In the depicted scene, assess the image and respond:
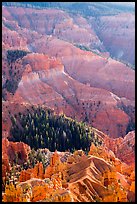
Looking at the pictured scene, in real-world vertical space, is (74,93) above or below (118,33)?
above

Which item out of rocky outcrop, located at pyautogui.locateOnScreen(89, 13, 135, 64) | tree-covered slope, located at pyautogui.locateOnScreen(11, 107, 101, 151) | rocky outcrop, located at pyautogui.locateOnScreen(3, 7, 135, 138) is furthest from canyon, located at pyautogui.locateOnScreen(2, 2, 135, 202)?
tree-covered slope, located at pyautogui.locateOnScreen(11, 107, 101, 151)

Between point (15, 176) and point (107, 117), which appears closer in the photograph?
point (15, 176)

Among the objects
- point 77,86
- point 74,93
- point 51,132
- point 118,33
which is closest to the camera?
point 51,132

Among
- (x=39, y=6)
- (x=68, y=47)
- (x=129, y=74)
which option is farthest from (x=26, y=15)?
(x=129, y=74)

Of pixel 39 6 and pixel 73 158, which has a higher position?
pixel 73 158

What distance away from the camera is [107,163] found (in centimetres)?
2748

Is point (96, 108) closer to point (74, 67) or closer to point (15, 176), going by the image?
point (74, 67)

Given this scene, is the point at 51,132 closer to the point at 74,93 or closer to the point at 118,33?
the point at 74,93

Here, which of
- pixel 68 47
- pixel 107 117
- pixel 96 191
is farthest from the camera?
pixel 68 47

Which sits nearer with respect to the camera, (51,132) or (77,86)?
(51,132)

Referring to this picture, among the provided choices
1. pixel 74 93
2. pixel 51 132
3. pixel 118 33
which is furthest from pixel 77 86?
pixel 118 33

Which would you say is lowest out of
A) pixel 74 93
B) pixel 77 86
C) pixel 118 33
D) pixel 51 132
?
pixel 118 33

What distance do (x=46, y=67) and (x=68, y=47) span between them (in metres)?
18.0

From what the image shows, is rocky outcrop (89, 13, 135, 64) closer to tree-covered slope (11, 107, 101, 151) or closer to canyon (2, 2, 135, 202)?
canyon (2, 2, 135, 202)
